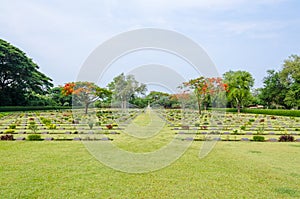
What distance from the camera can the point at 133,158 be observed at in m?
5.37

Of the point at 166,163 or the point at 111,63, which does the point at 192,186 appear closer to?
the point at 166,163

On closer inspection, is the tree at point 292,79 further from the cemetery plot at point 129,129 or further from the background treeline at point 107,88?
the cemetery plot at point 129,129

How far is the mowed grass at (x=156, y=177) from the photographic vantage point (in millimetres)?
3312

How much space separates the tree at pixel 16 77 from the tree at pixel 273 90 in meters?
32.9

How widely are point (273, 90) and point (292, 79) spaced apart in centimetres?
471

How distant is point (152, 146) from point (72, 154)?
7.15ft

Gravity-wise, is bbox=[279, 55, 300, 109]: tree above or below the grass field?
above

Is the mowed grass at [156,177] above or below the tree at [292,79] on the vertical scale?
below

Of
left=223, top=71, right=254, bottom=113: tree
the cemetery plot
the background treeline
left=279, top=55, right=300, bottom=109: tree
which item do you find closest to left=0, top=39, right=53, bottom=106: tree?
the background treeline

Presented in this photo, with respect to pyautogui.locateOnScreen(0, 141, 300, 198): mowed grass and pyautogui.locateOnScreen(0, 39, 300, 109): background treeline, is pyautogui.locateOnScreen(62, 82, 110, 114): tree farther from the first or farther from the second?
pyautogui.locateOnScreen(0, 141, 300, 198): mowed grass

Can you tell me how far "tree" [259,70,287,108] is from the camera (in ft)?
124

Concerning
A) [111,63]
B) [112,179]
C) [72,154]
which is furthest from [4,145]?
[112,179]

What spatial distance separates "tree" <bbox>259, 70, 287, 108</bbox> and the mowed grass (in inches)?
1398

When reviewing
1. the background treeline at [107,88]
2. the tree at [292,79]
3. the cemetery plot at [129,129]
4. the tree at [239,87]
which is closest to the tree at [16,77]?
the background treeline at [107,88]
